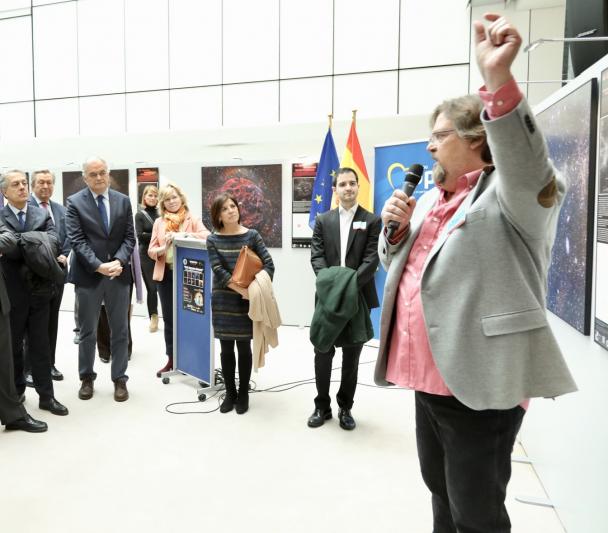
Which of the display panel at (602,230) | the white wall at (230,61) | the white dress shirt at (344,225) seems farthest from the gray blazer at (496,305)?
the white wall at (230,61)

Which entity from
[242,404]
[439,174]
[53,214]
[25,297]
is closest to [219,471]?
[242,404]

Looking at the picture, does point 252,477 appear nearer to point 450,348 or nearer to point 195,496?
point 195,496

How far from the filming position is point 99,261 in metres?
3.60

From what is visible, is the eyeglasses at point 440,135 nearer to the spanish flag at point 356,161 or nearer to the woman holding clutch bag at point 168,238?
the woman holding clutch bag at point 168,238

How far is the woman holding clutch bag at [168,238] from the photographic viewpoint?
14.3ft

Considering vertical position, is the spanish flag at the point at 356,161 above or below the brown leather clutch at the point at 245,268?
above

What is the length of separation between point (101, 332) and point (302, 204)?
312cm

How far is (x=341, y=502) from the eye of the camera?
2381 mm

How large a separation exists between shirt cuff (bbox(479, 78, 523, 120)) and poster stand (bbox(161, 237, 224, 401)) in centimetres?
309

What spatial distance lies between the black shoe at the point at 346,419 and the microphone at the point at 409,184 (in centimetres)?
213

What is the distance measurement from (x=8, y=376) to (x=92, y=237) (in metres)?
1.17

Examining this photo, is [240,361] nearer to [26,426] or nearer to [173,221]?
[26,426]

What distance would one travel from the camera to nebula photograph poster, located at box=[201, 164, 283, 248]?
6.69 m

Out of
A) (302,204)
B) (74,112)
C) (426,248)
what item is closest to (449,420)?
(426,248)
